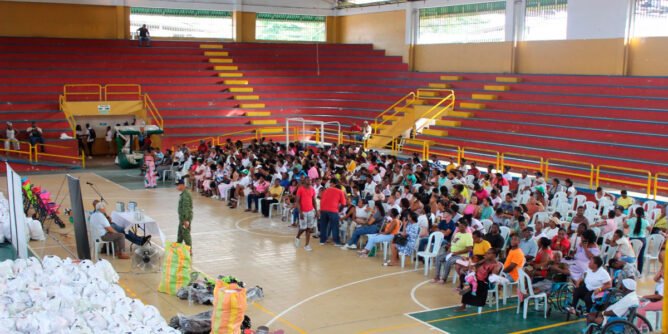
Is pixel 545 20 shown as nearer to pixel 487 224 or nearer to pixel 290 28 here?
pixel 290 28

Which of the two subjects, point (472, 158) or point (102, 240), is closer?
point (102, 240)

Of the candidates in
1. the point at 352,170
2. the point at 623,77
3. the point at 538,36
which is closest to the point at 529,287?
the point at 352,170

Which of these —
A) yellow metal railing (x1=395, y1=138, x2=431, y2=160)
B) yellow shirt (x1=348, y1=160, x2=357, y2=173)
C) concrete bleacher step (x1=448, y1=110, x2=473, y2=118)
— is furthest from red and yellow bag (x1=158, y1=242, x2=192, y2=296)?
concrete bleacher step (x1=448, y1=110, x2=473, y2=118)

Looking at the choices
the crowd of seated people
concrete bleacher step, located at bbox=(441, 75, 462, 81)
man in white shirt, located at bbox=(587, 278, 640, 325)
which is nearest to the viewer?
man in white shirt, located at bbox=(587, 278, 640, 325)

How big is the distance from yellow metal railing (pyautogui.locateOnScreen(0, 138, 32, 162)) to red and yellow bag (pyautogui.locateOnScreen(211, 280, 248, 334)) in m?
21.3

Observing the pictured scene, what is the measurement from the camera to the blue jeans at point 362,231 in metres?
16.6

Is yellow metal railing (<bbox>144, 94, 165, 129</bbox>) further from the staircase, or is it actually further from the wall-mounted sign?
the staircase

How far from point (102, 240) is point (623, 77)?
20466mm

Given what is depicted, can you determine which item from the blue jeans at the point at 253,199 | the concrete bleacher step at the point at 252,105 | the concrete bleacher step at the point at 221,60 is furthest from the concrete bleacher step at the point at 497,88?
the blue jeans at the point at 253,199

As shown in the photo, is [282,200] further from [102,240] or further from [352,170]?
[102,240]

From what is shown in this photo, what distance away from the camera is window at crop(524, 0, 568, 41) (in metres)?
31.3

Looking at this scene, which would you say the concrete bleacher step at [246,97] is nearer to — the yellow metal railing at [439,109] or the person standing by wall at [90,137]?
the person standing by wall at [90,137]

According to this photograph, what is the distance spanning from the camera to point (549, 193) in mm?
19766

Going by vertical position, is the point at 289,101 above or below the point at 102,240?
above
